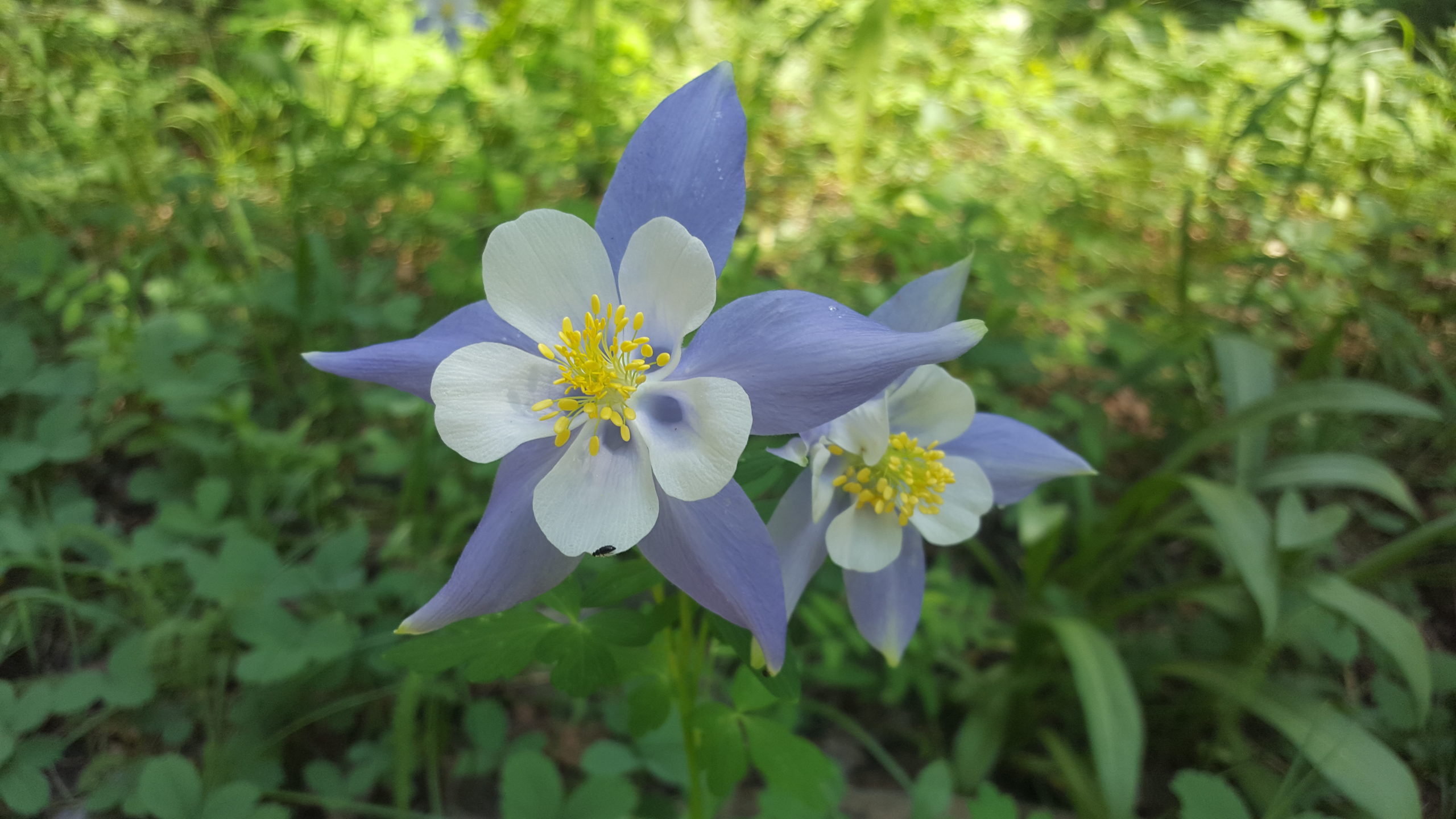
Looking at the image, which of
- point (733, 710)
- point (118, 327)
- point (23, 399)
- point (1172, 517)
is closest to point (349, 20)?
point (118, 327)

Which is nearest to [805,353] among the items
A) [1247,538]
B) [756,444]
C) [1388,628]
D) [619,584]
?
[756,444]

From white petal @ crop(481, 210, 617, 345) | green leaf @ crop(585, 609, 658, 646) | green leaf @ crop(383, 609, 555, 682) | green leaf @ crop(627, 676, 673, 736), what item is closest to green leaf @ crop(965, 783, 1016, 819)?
green leaf @ crop(627, 676, 673, 736)

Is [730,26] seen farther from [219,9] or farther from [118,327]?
[118,327]

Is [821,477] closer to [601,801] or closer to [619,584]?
[619,584]

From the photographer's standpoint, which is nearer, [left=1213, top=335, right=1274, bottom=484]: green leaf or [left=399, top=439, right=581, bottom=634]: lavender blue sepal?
[left=399, top=439, right=581, bottom=634]: lavender blue sepal

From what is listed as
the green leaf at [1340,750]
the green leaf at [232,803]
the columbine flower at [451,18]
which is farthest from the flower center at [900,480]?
the columbine flower at [451,18]

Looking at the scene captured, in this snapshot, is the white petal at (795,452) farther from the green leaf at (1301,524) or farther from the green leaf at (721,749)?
the green leaf at (1301,524)

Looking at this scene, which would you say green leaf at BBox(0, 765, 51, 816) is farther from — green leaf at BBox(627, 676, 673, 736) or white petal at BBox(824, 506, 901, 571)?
white petal at BBox(824, 506, 901, 571)
